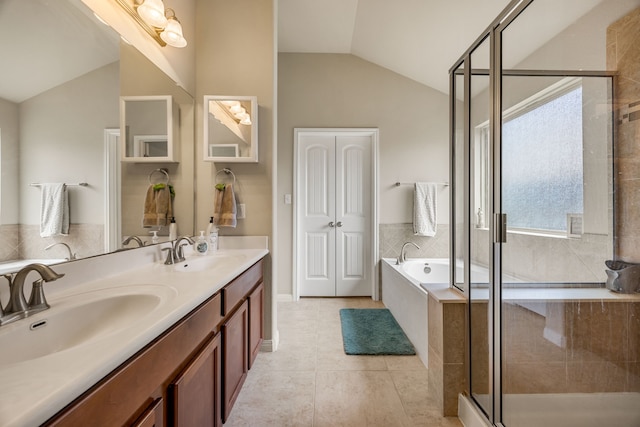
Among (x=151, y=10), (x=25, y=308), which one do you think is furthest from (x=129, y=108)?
(x=25, y=308)

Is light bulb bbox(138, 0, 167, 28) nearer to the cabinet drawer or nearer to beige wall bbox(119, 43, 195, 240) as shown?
beige wall bbox(119, 43, 195, 240)

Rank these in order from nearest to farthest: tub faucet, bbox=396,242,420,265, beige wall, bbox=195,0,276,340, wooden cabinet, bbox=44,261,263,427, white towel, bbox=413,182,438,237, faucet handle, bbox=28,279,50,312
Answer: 1. wooden cabinet, bbox=44,261,263,427
2. faucet handle, bbox=28,279,50,312
3. beige wall, bbox=195,0,276,340
4. tub faucet, bbox=396,242,420,265
5. white towel, bbox=413,182,438,237

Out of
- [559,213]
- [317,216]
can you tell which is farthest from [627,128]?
[317,216]

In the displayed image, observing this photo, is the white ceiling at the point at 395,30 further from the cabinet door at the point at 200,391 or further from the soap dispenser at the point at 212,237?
the cabinet door at the point at 200,391

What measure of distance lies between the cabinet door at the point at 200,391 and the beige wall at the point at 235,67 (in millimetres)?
943

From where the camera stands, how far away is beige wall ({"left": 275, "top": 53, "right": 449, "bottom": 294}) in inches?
127

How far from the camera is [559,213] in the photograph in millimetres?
1119

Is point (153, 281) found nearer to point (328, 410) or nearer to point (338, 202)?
point (328, 410)

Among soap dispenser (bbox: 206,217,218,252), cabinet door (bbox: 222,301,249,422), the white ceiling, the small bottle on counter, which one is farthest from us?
the white ceiling

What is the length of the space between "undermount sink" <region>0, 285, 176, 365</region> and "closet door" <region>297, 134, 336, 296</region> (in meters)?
2.31

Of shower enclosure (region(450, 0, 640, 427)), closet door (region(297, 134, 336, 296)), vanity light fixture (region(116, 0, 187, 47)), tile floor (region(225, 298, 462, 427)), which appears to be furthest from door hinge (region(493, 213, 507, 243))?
closet door (region(297, 134, 336, 296))

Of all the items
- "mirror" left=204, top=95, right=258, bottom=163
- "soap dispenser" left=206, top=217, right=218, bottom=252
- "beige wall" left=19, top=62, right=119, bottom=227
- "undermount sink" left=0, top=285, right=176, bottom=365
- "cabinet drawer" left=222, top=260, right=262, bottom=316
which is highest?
"mirror" left=204, top=95, right=258, bottom=163

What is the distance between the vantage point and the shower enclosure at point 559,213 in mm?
1033

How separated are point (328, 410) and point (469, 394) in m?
0.73
